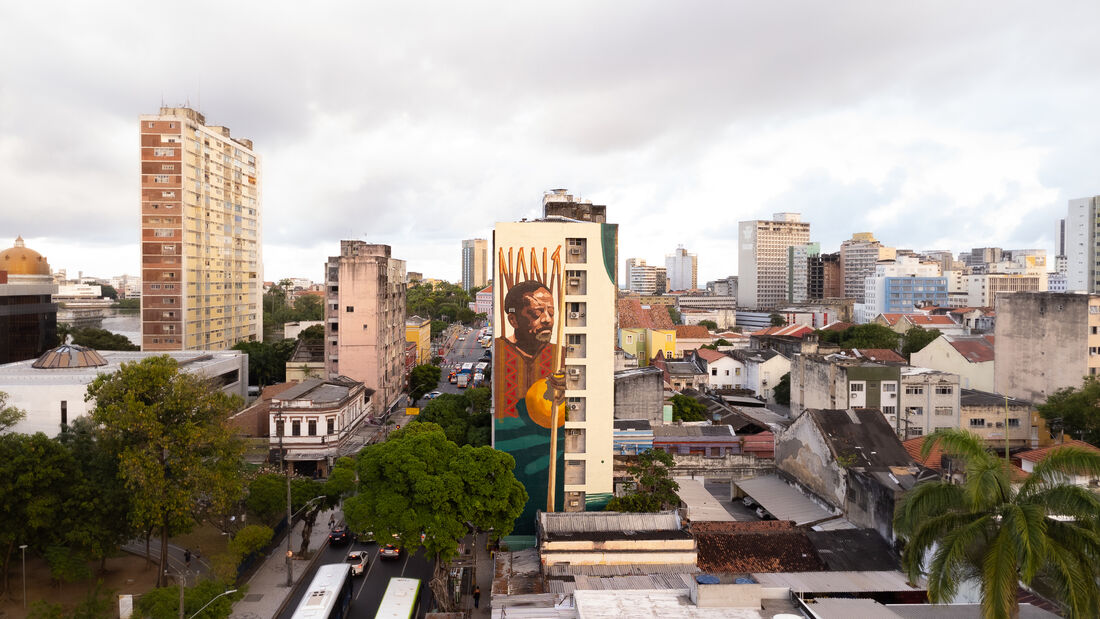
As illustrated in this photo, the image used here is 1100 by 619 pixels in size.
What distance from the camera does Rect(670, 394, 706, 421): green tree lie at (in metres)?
51.9

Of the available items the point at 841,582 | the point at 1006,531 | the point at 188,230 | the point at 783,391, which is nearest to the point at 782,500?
the point at 841,582

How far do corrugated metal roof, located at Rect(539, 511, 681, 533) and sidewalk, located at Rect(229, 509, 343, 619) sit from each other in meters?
11.1

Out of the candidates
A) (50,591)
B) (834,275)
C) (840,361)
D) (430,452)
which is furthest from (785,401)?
(834,275)

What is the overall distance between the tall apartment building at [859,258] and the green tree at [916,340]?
A: 83.8 metres

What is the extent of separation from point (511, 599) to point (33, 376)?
33.9 m

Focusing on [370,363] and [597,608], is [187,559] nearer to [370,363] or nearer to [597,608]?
[597,608]

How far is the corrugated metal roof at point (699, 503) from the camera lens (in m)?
33.1

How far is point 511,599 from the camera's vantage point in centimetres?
2034

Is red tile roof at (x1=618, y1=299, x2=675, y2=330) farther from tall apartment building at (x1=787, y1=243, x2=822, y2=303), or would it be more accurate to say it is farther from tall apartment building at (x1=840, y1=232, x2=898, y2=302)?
tall apartment building at (x1=787, y1=243, x2=822, y2=303)

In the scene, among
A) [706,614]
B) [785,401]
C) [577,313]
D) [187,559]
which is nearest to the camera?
[706,614]

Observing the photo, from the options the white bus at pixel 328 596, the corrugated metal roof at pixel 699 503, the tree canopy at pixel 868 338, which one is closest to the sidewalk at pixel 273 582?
the white bus at pixel 328 596

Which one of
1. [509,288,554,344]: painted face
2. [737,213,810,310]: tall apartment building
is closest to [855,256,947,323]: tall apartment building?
[737,213,810,310]: tall apartment building

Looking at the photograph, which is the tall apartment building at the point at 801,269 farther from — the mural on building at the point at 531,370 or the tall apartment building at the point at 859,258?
the mural on building at the point at 531,370

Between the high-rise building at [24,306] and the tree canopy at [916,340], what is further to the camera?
the tree canopy at [916,340]
